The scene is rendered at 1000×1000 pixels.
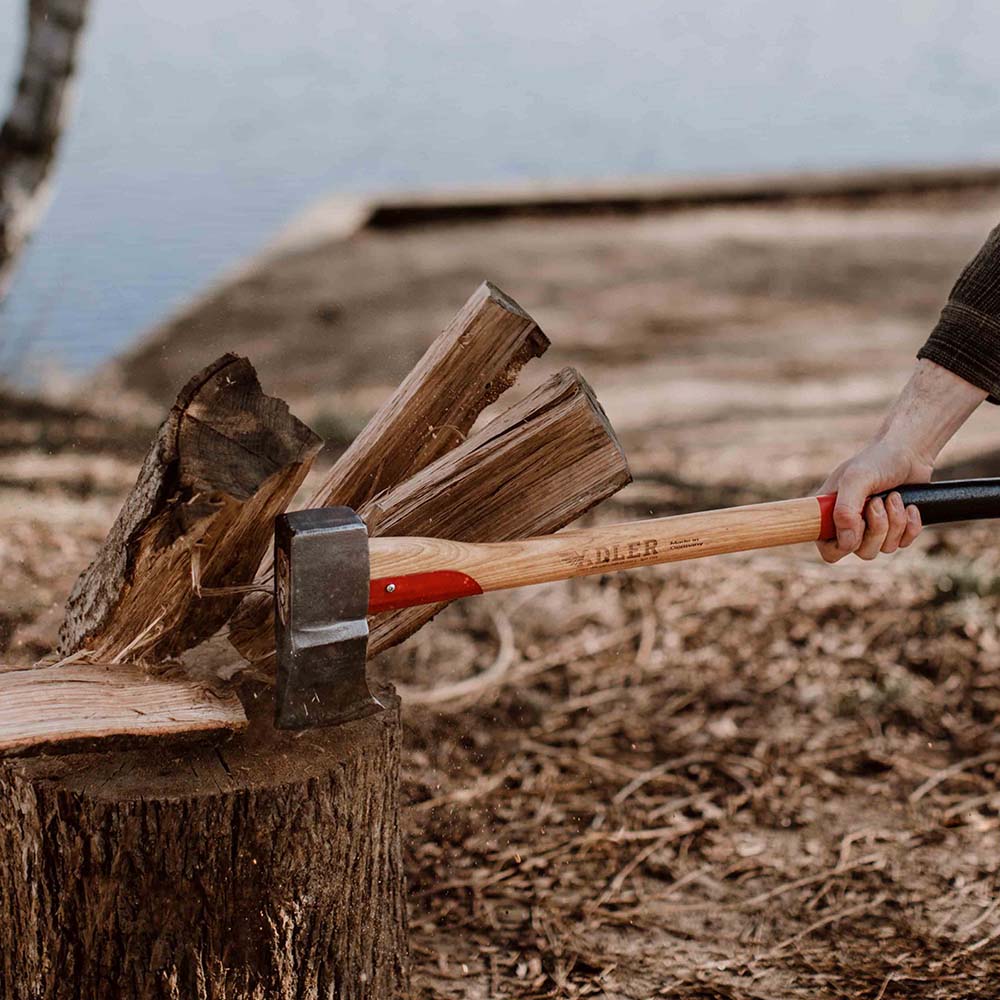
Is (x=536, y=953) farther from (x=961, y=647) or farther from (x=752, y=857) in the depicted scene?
(x=961, y=647)

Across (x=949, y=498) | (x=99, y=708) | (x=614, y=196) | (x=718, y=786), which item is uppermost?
(x=614, y=196)

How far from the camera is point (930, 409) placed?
7.34ft

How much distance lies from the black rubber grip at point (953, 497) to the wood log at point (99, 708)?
1.25 m

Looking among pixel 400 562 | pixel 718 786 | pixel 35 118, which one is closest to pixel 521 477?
pixel 400 562

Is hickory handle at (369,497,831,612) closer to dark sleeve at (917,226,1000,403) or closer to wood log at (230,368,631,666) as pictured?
wood log at (230,368,631,666)

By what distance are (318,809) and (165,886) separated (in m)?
0.25

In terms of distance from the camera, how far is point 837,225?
10469mm

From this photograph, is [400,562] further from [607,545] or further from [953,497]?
[953,497]

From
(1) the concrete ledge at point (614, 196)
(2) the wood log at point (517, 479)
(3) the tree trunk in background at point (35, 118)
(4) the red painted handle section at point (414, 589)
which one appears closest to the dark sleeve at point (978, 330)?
(2) the wood log at point (517, 479)

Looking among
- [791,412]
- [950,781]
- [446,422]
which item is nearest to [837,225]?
[791,412]

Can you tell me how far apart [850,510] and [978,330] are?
1.48 ft

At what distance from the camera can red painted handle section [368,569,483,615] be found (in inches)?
72.5

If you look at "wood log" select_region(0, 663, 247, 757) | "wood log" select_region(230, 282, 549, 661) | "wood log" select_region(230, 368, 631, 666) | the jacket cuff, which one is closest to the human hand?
the jacket cuff

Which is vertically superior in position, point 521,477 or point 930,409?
point 930,409
